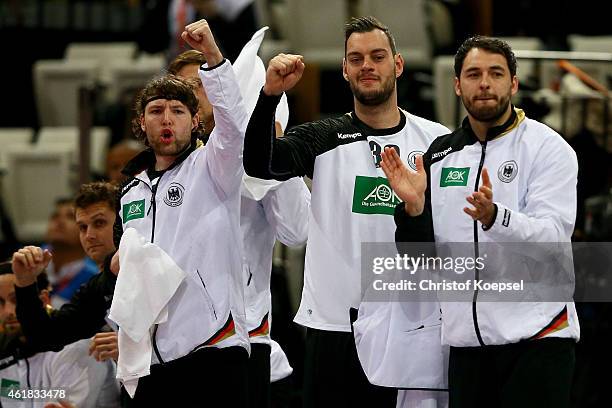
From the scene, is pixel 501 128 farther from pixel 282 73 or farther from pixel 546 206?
pixel 282 73

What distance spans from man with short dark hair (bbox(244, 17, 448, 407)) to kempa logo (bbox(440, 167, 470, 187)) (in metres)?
0.30

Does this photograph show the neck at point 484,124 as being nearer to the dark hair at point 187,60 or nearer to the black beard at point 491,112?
the black beard at point 491,112

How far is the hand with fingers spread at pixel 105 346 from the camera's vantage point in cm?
551

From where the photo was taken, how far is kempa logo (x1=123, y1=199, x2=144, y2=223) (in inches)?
204

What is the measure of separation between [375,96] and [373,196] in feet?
1.43

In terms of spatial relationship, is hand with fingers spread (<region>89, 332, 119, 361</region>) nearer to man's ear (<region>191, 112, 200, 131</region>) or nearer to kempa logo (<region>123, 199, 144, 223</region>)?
kempa logo (<region>123, 199, 144, 223</region>)

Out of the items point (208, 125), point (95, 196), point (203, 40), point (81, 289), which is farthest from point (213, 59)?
point (81, 289)

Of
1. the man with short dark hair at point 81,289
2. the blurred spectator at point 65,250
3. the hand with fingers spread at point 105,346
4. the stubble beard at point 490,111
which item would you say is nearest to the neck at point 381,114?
the stubble beard at point 490,111

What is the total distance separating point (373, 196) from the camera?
17.8 feet

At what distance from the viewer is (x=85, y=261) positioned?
905 cm

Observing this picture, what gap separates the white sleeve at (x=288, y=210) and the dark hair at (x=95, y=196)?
2.69 ft

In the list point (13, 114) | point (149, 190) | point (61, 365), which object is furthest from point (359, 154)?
point (13, 114)

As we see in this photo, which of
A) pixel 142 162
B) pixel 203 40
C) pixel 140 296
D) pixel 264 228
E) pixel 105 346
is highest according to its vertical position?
pixel 203 40

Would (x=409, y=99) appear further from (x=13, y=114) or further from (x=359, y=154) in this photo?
(x=359, y=154)
